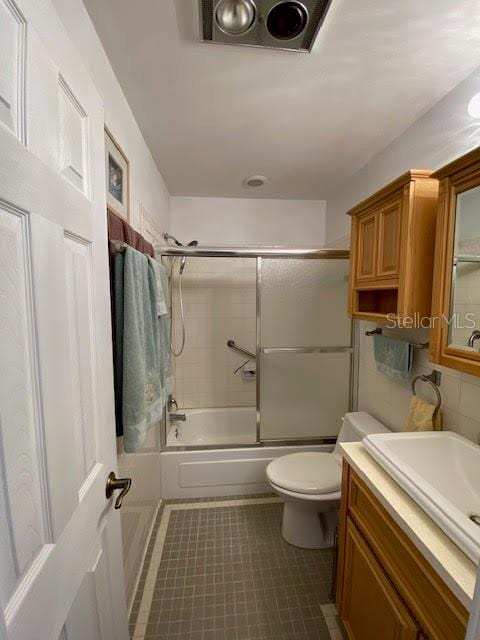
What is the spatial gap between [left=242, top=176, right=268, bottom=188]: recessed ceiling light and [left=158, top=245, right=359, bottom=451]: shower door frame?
609mm

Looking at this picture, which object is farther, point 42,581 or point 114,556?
point 114,556

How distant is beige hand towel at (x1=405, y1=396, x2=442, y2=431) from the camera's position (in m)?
1.35

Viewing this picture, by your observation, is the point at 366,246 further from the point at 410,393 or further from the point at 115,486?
the point at 115,486

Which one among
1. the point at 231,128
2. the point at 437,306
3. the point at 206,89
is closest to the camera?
the point at 437,306

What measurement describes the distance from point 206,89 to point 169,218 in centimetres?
140

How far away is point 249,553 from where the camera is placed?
1687mm

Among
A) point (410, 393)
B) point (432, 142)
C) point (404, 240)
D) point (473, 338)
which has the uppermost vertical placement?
point (432, 142)

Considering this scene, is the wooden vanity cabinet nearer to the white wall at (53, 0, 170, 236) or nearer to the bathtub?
the bathtub

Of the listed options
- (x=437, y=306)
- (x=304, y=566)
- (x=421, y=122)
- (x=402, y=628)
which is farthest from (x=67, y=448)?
(x=421, y=122)

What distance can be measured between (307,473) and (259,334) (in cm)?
97

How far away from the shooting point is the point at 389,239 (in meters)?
1.37

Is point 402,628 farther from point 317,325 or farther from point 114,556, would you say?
point 317,325

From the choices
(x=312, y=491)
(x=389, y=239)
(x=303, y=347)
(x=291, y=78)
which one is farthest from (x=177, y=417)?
(x=291, y=78)

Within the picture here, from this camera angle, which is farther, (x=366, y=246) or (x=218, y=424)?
(x=218, y=424)
